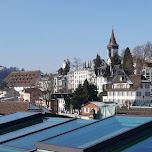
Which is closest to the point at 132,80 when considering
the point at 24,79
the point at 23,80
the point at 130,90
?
the point at 130,90

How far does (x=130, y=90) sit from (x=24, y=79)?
199 feet

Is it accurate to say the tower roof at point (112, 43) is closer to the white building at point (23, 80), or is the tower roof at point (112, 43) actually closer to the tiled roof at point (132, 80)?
the white building at point (23, 80)

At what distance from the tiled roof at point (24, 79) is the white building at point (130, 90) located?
50669 millimetres

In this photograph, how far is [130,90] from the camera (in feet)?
176

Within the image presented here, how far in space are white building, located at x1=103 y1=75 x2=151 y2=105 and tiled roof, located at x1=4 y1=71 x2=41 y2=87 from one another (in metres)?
50.7

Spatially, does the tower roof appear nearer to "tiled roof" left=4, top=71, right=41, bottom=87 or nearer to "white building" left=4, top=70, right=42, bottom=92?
"white building" left=4, top=70, right=42, bottom=92

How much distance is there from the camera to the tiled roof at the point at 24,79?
105812 mm

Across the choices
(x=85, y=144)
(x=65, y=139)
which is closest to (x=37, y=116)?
(x=65, y=139)

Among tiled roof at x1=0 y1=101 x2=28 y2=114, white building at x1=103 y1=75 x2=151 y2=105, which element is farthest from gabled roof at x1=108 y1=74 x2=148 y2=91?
tiled roof at x1=0 y1=101 x2=28 y2=114

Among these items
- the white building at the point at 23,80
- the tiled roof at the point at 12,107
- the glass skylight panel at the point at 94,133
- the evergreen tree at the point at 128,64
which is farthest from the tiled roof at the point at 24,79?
the glass skylight panel at the point at 94,133

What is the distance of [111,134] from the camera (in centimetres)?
759

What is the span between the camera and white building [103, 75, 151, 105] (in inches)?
2093

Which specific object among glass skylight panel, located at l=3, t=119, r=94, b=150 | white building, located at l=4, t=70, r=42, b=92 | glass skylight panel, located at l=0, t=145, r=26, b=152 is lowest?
glass skylight panel, located at l=0, t=145, r=26, b=152

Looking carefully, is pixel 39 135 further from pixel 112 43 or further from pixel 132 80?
pixel 112 43
